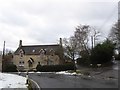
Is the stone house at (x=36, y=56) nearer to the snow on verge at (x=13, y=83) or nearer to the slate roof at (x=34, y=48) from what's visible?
the slate roof at (x=34, y=48)

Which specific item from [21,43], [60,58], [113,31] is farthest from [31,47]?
[113,31]

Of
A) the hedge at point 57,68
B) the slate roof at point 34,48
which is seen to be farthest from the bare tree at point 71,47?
the slate roof at point 34,48

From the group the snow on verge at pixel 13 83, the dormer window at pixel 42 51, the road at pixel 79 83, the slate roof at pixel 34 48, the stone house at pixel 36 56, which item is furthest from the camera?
the slate roof at pixel 34 48

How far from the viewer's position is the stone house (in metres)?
80.4

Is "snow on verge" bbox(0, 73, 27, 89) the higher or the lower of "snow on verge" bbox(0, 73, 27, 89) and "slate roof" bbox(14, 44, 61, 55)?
the lower

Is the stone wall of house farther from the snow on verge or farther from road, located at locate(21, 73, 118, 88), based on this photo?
road, located at locate(21, 73, 118, 88)

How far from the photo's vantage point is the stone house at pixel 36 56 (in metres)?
80.4

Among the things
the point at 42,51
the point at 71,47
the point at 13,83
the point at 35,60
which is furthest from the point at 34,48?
the point at 13,83

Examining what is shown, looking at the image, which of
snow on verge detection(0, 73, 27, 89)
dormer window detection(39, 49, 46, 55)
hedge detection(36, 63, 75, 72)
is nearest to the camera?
snow on verge detection(0, 73, 27, 89)

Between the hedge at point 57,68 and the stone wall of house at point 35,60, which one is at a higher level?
the stone wall of house at point 35,60

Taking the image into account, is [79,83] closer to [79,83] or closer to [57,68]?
[79,83]

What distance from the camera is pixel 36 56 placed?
84125 millimetres

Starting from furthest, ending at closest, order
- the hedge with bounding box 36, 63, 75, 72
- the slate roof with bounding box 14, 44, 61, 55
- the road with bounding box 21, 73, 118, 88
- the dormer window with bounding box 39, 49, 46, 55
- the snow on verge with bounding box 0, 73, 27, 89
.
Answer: the slate roof with bounding box 14, 44, 61, 55 < the dormer window with bounding box 39, 49, 46, 55 < the hedge with bounding box 36, 63, 75, 72 < the snow on verge with bounding box 0, 73, 27, 89 < the road with bounding box 21, 73, 118, 88

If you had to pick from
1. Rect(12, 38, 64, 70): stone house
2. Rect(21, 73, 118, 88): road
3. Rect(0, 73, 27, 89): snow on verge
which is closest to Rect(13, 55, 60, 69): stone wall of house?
Rect(12, 38, 64, 70): stone house
